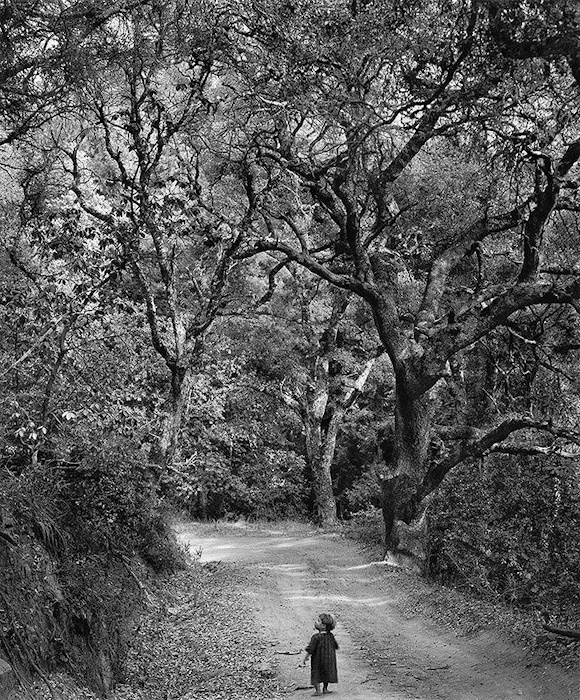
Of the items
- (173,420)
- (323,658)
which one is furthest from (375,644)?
(173,420)

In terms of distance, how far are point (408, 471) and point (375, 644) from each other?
528cm

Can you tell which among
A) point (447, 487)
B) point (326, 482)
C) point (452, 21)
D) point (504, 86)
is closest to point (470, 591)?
point (447, 487)

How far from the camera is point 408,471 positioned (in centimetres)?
1560

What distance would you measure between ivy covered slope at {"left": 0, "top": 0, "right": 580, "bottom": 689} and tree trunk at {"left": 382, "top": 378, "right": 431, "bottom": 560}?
0.16 feet

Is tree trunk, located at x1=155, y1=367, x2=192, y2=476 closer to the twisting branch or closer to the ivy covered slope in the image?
the ivy covered slope

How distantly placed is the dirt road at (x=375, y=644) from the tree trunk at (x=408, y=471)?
81 centimetres

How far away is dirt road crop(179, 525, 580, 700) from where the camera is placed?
8.40 metres

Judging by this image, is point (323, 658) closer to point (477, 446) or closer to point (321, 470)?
point (477, 446)

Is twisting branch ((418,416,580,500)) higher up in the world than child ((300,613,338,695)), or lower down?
higher up

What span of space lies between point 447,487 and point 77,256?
10.3 metres

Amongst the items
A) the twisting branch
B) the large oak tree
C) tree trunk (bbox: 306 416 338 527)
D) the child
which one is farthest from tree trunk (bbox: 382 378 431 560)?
tree trunk (bbox: 306 416 338 527)

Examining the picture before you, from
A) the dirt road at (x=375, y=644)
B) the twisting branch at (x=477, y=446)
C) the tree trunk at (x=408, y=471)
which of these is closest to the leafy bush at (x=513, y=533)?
the tree trunk at (x=408, y=471)

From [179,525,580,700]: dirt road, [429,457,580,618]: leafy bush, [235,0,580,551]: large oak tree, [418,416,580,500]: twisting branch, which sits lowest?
[179,525,580,700]: dirt road

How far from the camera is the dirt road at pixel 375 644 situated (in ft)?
27.6
